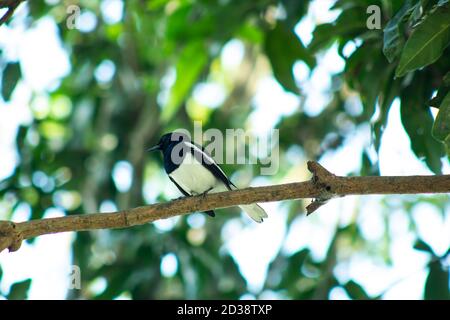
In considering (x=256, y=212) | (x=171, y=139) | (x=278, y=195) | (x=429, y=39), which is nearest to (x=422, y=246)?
(x=256, y=212)

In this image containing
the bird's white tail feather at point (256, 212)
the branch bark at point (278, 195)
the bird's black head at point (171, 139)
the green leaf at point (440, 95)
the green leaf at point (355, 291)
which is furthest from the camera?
the bird's black head at point (171, 139)

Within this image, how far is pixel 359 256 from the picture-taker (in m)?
8.43

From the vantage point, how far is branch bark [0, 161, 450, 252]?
344 centimetres

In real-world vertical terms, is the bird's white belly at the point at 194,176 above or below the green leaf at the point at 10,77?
below

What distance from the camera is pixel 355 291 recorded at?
5.46 m

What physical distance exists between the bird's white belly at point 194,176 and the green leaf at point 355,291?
1282 mm

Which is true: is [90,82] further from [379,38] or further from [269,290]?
[379,38]

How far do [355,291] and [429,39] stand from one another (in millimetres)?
2606

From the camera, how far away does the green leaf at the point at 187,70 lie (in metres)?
6.22

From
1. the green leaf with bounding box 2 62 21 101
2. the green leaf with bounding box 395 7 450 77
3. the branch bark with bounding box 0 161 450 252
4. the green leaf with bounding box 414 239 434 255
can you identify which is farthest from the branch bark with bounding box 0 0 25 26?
the green leaf with bounding box 414 239 434 255

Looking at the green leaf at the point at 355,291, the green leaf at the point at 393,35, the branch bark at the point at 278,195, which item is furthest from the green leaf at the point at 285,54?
the branch bark at the point at 278,195

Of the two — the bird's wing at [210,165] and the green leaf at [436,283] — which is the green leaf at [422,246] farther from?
the bird's wing at [210,165]

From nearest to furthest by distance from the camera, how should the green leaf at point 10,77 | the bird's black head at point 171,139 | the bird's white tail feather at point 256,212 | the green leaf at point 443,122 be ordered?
the green leaf at point 443,122 → the green leaf at point 10,77 → the bird's white tail feather at point 256,212 → the bird's black head at point 171,139

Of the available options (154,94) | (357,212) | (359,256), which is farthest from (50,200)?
(359,256)
